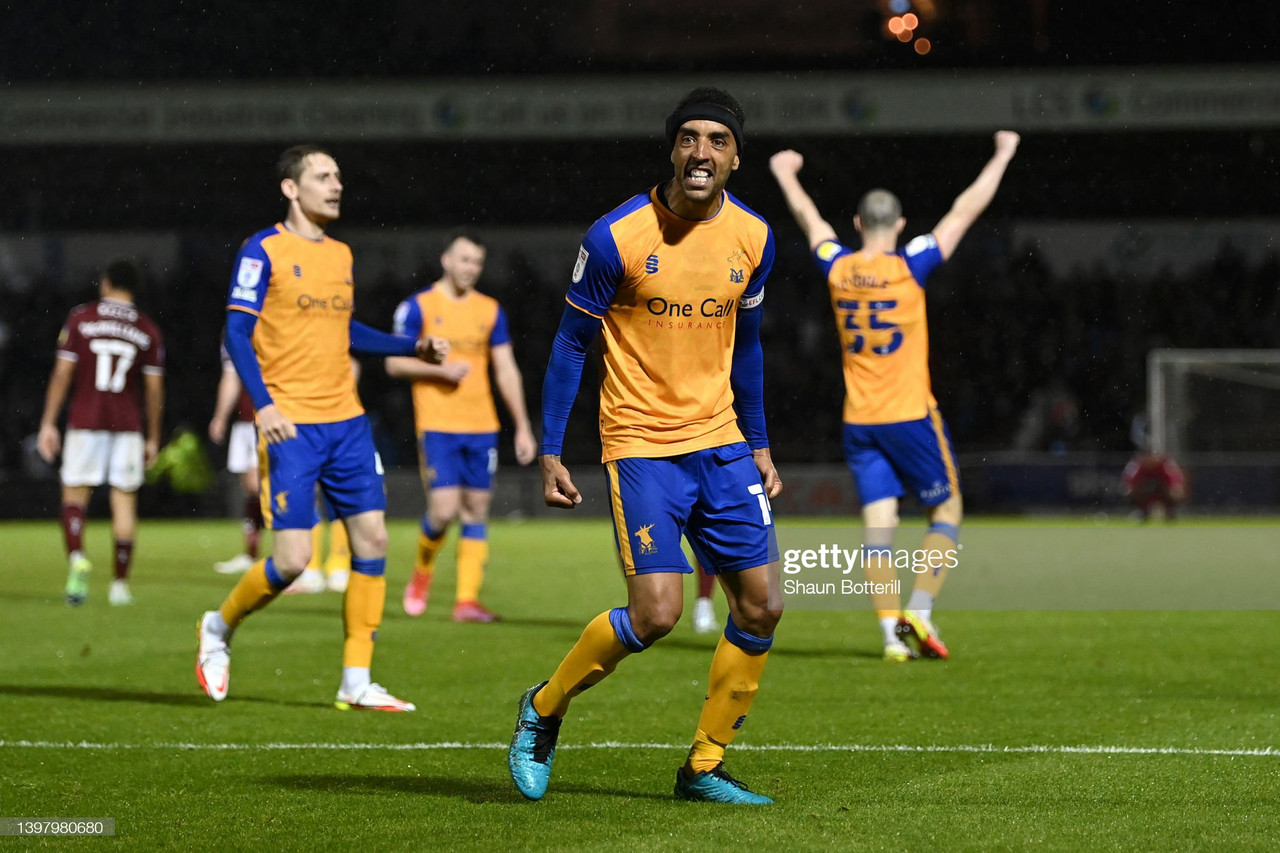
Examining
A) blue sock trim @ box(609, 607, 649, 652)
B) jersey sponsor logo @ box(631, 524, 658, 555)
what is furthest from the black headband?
blue sock trim @ box(609, 607, 649, 652)

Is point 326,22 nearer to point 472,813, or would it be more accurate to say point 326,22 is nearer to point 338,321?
point 338,321

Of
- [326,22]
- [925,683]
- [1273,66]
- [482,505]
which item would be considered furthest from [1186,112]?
[925,683]

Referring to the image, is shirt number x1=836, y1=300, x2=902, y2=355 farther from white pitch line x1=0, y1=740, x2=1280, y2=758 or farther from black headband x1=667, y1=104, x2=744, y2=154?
black headband x1=667, y1=104, x2=744, y2=154

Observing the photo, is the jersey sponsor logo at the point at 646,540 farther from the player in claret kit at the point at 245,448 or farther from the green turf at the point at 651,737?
the player in claret kit at the point at 245,448

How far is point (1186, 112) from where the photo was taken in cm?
2334

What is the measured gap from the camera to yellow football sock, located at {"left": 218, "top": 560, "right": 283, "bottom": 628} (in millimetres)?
6445

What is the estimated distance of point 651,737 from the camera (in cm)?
577

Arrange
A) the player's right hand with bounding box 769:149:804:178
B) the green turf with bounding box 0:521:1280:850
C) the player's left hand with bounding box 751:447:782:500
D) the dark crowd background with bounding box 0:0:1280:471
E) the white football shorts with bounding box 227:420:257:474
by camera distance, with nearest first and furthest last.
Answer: the green turf with bounding box 0:521:1280:850
the player's left hand with bounding box 751:447:782:500
the player's right hand with bounding box 769:149:804:178
the white football shorts with bounding box 227:420:257:474
the dark crowd background with bounding box 0:0:1280:471

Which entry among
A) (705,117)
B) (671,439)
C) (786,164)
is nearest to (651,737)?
(671,439)

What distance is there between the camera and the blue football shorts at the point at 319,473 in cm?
639

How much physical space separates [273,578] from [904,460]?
3.40 meters

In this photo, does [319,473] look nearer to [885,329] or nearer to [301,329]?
[301,329]

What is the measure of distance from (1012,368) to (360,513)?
71.3ft

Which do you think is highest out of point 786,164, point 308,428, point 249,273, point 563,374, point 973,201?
point 786,164
